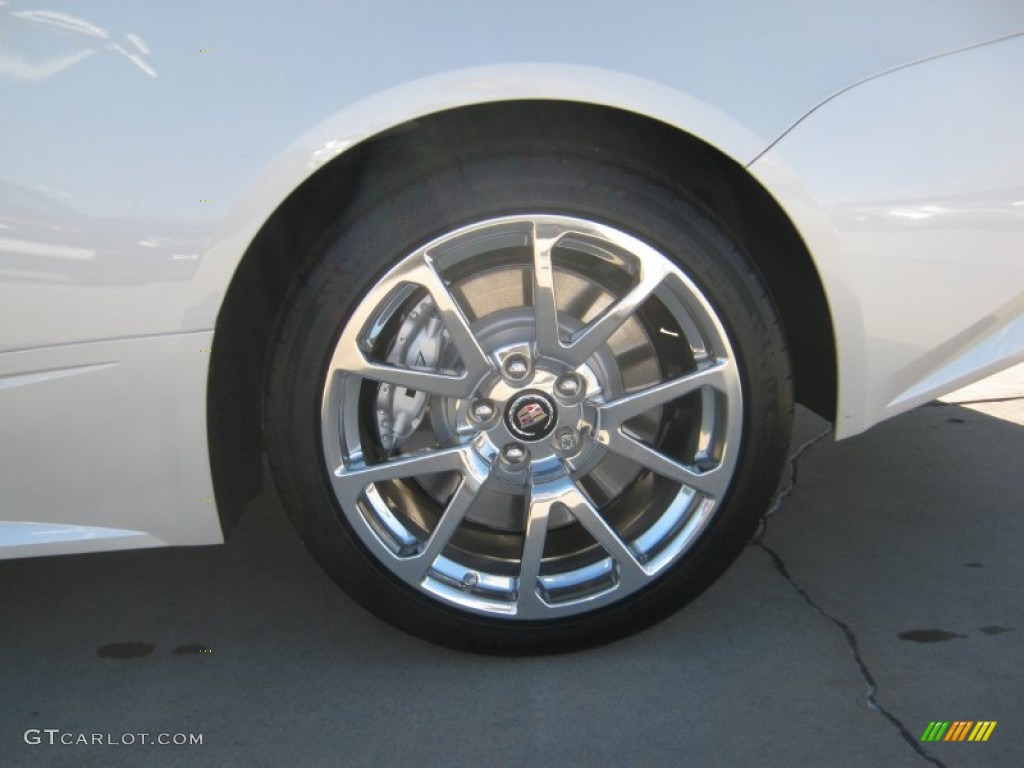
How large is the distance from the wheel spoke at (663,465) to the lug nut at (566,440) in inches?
1.9

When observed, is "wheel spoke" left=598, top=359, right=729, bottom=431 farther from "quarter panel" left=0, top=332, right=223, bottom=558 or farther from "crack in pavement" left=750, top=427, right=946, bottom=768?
"quarter panel" left=0, top=332, right=223, bottom=558

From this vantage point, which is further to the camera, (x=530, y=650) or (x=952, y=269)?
(x=530, y=650)

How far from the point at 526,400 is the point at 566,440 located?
11cm

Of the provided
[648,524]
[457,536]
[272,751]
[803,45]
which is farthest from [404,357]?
[803,45]

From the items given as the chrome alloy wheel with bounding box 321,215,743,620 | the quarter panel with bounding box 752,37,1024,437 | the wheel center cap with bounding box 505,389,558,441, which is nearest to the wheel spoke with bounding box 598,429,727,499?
the chrome alloy wheel with bounding box 321,215,743,620

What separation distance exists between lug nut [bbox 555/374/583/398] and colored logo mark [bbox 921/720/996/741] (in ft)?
2.82

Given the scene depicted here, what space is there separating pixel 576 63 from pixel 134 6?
29.2 inches

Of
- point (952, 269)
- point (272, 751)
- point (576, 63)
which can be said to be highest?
point (576, 63)

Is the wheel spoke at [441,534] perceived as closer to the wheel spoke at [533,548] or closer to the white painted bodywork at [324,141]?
the wheel spoke at [533,548]

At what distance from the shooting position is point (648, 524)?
7.72 feet

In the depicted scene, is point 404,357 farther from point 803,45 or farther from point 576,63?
point 803,45

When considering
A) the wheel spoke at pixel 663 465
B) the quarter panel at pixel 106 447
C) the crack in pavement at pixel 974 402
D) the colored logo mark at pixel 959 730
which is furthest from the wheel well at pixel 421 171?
the crack in pavement at pixel 974 402

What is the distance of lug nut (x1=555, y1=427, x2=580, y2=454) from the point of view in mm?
2250

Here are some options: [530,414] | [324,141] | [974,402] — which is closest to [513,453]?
[530,414]
